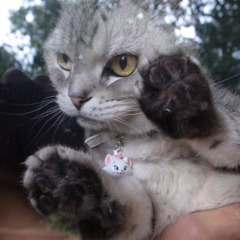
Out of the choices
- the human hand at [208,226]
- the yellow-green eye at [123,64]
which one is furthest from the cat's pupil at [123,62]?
the human hand at [208,226]

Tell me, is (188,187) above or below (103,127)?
below

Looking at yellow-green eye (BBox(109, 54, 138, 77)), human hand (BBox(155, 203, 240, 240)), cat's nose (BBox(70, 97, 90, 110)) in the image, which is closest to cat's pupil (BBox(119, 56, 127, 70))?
yellow-green eye (BBox(109, 54, 138, 77))

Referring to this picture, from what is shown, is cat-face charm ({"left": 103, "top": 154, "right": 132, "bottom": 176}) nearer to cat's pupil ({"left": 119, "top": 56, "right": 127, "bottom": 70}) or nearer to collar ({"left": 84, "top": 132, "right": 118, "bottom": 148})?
collar ({"left": 84, "top": 132, "right": 118, "bottom": 148})

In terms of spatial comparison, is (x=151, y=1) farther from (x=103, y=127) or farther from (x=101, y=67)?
(x=103, y=127)

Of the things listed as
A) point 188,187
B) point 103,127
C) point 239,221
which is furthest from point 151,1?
point 239,221

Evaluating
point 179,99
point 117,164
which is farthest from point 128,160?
point 179,99

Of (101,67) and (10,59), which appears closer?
(10,59)

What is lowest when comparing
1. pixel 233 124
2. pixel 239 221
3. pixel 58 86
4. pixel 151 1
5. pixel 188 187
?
pixel 239 221
